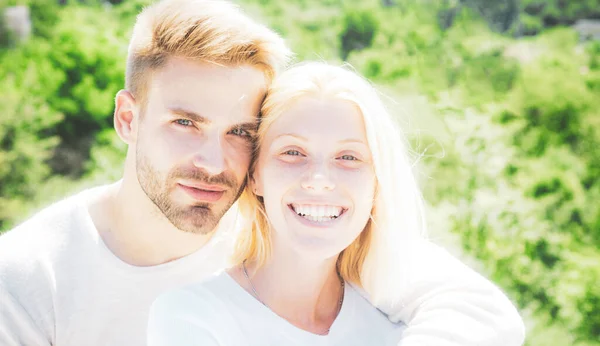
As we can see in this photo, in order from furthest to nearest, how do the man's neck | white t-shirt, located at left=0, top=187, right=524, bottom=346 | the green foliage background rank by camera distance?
the green foliage background < the man's neck < white t-shirt, located at left=0, top=187, right=524, bottom=346

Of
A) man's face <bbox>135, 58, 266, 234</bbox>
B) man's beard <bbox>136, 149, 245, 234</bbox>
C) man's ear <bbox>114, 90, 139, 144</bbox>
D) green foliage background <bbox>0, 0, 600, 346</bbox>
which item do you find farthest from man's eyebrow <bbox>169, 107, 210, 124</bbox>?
green foliage background <bbox>0, 0, 600, 346</bbox>

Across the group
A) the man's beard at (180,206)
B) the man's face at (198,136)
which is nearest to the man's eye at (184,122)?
the man's face at (198,136)

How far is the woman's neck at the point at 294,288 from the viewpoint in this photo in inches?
62.1

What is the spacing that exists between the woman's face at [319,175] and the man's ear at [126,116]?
2.12 ft

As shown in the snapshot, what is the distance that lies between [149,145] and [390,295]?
0.84 meters

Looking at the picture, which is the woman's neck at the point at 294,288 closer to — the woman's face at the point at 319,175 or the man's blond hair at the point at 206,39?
the woman's face at the point at 319,175

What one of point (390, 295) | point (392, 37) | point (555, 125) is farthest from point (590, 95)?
point (390, 295)

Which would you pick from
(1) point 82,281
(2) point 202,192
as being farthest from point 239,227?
(1) point 82,281

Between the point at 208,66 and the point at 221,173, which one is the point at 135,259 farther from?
the point at 208,66

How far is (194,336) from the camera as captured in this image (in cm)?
134

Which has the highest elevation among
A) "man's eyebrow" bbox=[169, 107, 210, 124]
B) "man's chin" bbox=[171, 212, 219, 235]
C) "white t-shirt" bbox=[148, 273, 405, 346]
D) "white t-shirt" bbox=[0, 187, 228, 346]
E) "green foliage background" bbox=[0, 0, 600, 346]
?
"man's eyebrow" bbox=[169, 107, 210, 124]

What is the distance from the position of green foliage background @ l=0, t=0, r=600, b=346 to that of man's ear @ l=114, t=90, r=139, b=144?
63 cm

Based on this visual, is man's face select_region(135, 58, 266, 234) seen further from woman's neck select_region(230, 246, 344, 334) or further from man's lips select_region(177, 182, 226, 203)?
woman's neck select_region(230, 246, 344, 334)

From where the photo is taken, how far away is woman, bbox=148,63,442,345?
4.80 ft
